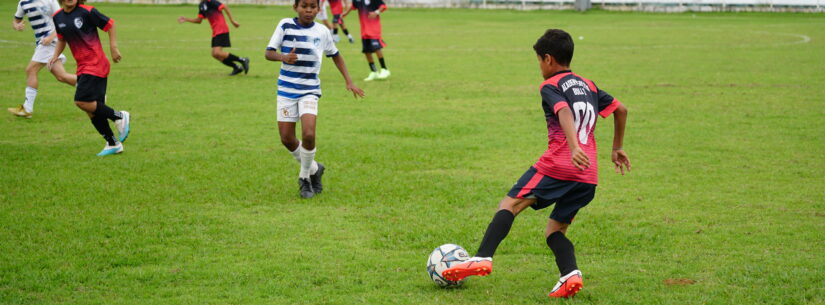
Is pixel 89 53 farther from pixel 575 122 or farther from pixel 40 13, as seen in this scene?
pixel 575 122

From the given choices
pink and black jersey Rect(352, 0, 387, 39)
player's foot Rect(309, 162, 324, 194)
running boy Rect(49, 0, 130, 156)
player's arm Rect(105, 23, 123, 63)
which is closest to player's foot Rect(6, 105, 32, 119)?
running boy Rect(49, 0, 130, 156)

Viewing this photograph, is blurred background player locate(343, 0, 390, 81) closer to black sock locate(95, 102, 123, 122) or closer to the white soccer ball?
black sock locate(95, 102, 123, 122)

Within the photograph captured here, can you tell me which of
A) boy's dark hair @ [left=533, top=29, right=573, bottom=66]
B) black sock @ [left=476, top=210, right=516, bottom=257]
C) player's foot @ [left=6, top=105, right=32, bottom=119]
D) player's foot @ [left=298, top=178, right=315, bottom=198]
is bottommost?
player's foot @ [left=6, top=105, right=32, bottom=119]

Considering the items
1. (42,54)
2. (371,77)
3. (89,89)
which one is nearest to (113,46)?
(89,89)

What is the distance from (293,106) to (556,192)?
371 cm

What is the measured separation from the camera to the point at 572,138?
199 inches

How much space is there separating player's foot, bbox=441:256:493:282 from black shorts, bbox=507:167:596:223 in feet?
1.52

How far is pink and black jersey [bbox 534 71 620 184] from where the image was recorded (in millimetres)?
5293

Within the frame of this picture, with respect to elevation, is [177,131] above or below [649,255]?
below

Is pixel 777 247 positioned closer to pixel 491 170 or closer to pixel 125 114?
pixel 491 170

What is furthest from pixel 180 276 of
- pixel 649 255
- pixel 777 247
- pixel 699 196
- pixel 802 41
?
pixel 802 41

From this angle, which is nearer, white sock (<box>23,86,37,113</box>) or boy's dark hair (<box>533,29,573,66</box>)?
boy's dark hair (<box>533,29,573,66</box>)

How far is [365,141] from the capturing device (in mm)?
11227

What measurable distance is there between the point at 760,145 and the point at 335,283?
7.09m
